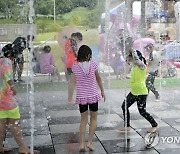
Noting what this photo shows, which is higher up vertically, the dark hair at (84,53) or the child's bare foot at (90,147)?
the dark hair at (84,53)

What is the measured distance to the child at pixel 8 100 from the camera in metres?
4.52

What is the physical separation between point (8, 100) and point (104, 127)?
1.90 meters

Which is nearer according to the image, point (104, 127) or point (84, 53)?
point (84, 53)

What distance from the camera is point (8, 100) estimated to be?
462 centimetres

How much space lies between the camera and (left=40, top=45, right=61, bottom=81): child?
11.5 m

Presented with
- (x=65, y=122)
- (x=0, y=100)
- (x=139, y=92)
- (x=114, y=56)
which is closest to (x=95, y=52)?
(x=114, y=56)

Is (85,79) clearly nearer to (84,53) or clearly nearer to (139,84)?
(84,53)

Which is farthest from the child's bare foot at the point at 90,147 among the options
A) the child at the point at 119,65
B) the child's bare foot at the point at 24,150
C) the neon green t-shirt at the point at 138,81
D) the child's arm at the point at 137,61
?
the child at the point at 119,65

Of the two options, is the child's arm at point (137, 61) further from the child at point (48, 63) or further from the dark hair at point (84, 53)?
the child at point (48, 63)

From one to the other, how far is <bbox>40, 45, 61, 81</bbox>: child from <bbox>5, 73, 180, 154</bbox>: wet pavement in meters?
2.87

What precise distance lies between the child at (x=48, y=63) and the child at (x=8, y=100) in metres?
6.72

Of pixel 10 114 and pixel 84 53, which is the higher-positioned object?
pixel 84 53

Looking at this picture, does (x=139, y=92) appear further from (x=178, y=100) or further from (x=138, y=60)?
(x=178, y=100)

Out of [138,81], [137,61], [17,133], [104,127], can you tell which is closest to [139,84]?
[138,81]
